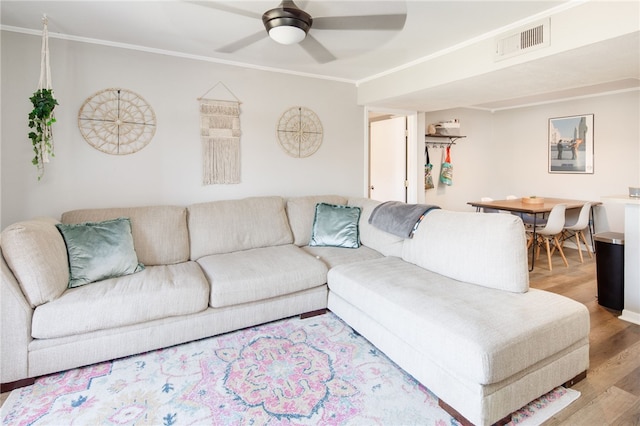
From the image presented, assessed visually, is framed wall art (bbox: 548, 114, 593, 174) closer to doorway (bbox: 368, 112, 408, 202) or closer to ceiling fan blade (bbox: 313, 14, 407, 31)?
doorway (bbox: 368, 112, 408, 202)

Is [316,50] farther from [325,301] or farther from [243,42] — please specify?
[325,301]

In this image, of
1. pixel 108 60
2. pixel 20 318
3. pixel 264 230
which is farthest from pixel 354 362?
pixel 108 60

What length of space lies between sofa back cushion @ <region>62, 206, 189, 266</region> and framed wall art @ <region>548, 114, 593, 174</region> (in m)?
5.59

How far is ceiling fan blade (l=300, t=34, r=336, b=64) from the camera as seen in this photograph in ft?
9.14

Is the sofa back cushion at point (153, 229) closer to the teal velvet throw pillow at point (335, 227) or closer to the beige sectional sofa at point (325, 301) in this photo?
the beige sectional sofa at point (325, 301)

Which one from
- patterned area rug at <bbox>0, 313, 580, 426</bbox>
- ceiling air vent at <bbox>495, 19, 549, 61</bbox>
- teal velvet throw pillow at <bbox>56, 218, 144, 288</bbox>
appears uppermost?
ceiling air vent at <bbox>495, 19, 549, 61</bbox>

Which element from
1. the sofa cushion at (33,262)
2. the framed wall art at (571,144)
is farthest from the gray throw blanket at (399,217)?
the framed wall art at (571,144)

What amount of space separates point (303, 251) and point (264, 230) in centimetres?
45

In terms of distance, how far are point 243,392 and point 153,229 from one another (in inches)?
63.8

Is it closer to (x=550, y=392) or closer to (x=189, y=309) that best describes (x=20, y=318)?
(x=189, y=309)

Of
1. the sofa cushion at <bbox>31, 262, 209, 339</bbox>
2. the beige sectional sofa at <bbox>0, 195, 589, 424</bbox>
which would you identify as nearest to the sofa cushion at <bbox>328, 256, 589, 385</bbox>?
the beige sectional sofa at <bbox>0, 195, 589, 424</bbox>

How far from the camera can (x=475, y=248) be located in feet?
7.31

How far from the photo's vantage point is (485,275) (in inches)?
84.7

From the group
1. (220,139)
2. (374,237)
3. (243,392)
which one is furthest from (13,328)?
(374,237)
